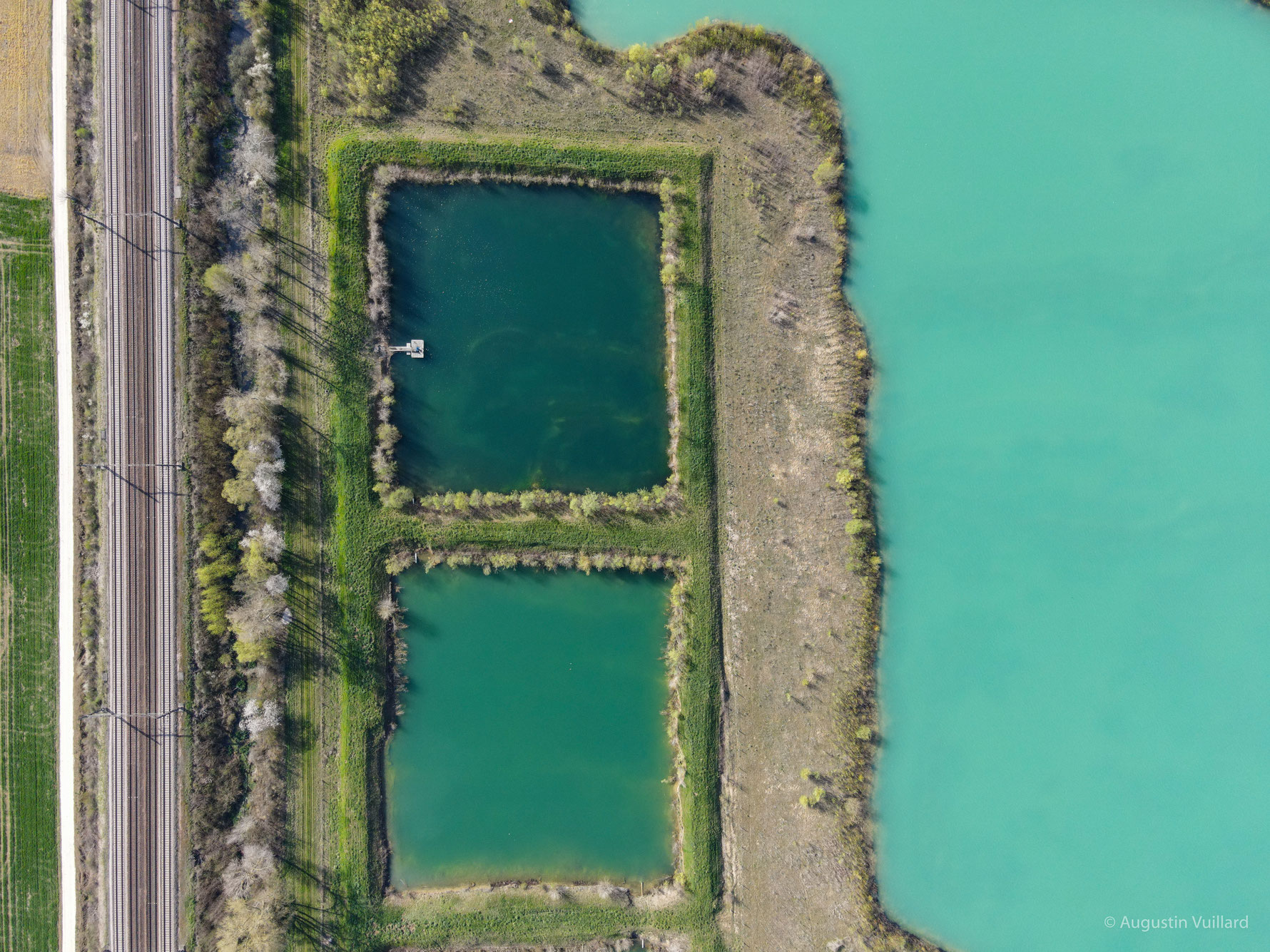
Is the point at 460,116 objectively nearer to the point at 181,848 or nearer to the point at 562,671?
the point at 562,671

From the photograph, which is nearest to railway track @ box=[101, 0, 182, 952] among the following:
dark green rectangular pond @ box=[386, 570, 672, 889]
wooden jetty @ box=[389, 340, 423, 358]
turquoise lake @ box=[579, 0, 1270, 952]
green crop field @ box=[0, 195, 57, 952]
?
green crop field @ box=[0, 195, 57, 952]

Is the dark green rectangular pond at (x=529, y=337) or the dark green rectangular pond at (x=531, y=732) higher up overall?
the dark green rectangular pond at (x=529, y=337)

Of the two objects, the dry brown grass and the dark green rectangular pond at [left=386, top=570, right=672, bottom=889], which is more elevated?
the dry brown grass

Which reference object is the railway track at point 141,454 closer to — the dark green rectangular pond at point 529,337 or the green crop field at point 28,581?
the green crop field at point 28,581

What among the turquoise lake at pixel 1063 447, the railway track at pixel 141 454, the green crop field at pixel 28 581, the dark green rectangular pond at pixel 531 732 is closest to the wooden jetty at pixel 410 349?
the railway track at pixel 141 454

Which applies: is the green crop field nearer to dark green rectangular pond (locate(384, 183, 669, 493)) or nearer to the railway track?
the railway track

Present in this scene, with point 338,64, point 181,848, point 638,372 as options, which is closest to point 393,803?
point 181,848
